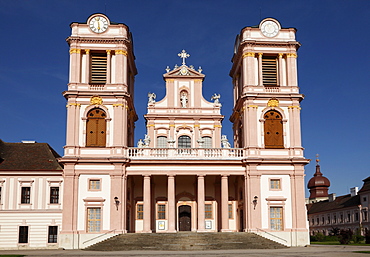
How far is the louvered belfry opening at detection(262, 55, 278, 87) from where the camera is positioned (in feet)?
137

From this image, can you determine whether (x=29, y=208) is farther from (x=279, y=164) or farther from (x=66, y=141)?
(x=279, y=164)

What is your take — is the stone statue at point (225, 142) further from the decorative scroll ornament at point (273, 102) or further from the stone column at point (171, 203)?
the stone column at point (171, 203)

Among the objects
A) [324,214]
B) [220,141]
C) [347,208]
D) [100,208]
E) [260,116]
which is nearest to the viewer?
[100,208]

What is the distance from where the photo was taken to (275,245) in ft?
114

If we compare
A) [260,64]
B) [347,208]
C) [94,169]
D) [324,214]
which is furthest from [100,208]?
[324,214]

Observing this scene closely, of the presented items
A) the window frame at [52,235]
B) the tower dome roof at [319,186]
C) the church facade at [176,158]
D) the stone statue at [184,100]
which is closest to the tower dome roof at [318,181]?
the tower dome roof at [319,186]

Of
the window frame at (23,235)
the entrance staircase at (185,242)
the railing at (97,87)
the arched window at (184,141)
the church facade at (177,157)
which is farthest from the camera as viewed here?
the arched window at (184,141)

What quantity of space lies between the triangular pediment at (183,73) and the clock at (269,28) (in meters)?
6.97

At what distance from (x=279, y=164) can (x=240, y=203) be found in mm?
5012

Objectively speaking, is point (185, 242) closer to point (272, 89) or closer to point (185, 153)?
point (185, 153)

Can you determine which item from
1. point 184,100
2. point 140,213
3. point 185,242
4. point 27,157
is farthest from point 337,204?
point 27,157

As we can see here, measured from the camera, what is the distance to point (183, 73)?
149ft

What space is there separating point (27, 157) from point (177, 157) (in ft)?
43.3

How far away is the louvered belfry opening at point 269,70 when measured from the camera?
41.9 m
